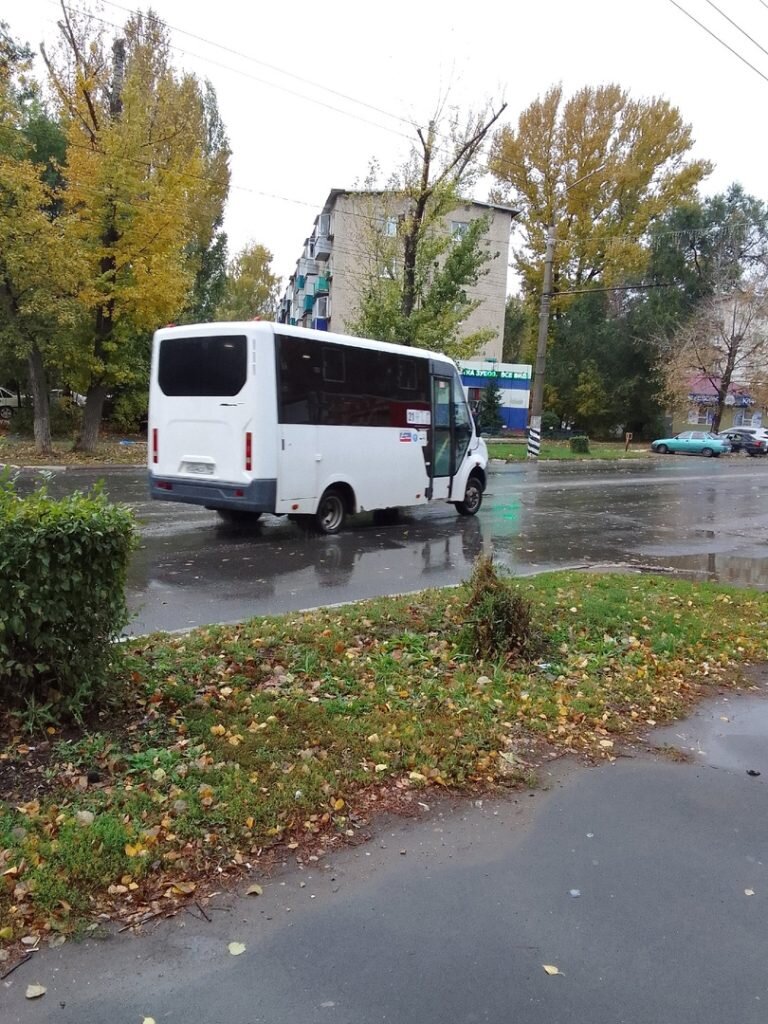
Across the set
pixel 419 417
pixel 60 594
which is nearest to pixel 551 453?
pixel 419 417

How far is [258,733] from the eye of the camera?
4344mm

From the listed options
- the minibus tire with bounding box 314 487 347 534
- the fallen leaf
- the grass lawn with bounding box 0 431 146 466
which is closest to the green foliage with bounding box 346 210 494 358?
the grass lawn with bounding box 0 431 146 466

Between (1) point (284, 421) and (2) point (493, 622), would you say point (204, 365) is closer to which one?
(1) point (284, 421)

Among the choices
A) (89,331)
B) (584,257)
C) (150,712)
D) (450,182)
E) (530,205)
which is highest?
(530,205)

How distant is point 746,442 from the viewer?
4762 cm

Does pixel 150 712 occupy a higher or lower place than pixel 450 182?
lower

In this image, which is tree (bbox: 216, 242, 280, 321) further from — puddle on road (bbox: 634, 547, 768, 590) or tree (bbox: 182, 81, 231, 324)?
puddle on road (bbox: 634, 547, 768, 590)

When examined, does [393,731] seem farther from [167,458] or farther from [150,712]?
[167,458]

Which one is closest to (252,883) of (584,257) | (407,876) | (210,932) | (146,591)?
(210,932)

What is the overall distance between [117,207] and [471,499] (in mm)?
12964

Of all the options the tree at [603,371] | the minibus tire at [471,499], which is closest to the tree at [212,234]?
the tree at [603,371]

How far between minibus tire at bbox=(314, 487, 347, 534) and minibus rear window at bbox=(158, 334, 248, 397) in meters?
2.25

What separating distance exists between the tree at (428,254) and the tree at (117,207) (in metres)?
6.19

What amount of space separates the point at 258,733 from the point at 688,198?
5661cm
